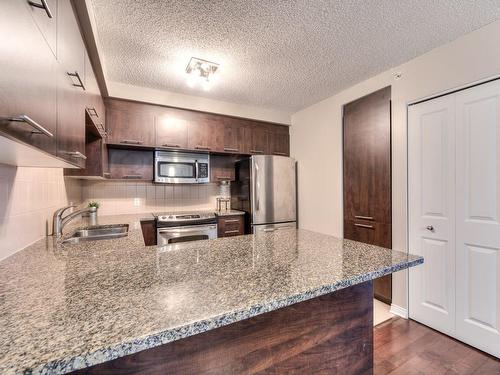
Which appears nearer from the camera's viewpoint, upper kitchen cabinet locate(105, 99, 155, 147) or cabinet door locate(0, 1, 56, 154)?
cabinet door locate(0, 1, 56, 154)

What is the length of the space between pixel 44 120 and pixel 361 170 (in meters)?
2.81

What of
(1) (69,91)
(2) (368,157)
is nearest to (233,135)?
(2) (368,157)

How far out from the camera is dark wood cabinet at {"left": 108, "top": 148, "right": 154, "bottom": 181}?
302 cm

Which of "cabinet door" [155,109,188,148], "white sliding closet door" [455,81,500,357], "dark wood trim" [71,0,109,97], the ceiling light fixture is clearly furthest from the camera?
"cabinet door" [155,109,188,148]

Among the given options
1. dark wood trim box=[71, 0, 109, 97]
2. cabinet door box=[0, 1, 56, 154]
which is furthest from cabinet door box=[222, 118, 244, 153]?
cabinet door box=[0, 1, 56, 154]

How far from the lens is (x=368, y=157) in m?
2.70

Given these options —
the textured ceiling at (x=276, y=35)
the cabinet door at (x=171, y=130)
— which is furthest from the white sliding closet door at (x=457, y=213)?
the cabinet door at (x=171, y=130)

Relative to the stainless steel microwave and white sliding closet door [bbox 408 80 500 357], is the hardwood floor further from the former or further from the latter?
the stainless steel microwave

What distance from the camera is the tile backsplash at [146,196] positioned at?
3.11 metres

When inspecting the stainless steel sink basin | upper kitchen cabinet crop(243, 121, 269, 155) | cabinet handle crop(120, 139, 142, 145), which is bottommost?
the stainless steel sink basin

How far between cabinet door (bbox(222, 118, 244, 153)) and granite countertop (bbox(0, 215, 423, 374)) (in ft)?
7.33

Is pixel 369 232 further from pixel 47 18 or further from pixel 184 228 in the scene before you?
pixel 47 18

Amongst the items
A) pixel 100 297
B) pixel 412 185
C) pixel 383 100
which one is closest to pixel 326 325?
pixel 100 297

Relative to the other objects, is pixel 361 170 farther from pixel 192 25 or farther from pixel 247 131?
pixel 192 25
